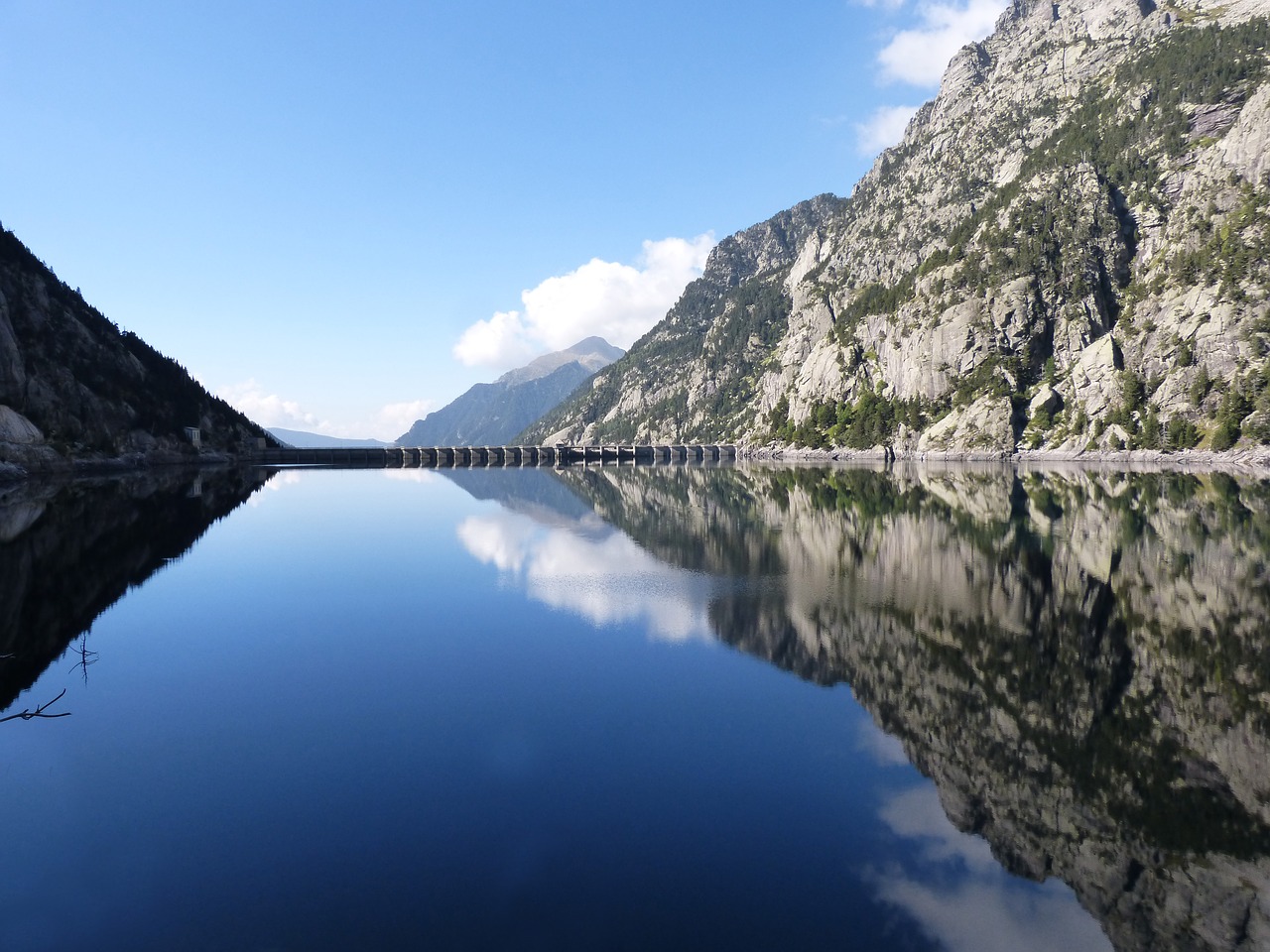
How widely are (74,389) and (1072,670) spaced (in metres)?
148

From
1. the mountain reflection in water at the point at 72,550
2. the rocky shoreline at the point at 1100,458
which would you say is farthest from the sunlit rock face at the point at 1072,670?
the rocky shoreline at the point at 1100,458

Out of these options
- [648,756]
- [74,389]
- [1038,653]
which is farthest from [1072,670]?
[74,389]

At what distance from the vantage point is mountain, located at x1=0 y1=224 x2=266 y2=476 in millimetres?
106875

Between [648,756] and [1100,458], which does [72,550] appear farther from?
[1100,458]

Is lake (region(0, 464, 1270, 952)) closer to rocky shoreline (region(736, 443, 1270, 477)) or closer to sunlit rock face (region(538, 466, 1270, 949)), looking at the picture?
sunlit rock face (region(538, 466, 1270, 949))

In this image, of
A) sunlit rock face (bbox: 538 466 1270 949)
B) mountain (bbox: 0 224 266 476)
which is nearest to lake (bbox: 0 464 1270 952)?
sunlit rock face (bbox: 538 466 1270 949)

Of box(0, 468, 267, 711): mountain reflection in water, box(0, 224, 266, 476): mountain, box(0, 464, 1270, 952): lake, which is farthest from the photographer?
box(0, 224, 266, 476): mountain

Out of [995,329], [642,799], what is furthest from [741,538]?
[995,329]

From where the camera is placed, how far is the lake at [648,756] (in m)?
12.1

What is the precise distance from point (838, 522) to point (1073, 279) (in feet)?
529

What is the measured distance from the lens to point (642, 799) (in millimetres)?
15648

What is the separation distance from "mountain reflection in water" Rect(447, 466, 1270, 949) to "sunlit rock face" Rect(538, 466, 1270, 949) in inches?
2.5

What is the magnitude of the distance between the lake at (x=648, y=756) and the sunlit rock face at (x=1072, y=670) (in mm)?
102

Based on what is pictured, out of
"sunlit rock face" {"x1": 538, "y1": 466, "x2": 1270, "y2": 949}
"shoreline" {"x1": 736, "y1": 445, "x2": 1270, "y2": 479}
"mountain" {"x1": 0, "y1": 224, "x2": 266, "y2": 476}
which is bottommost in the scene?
"shoreline" {"x1": 736, "y1": 445, "x2": 1270, "y2": 479}
